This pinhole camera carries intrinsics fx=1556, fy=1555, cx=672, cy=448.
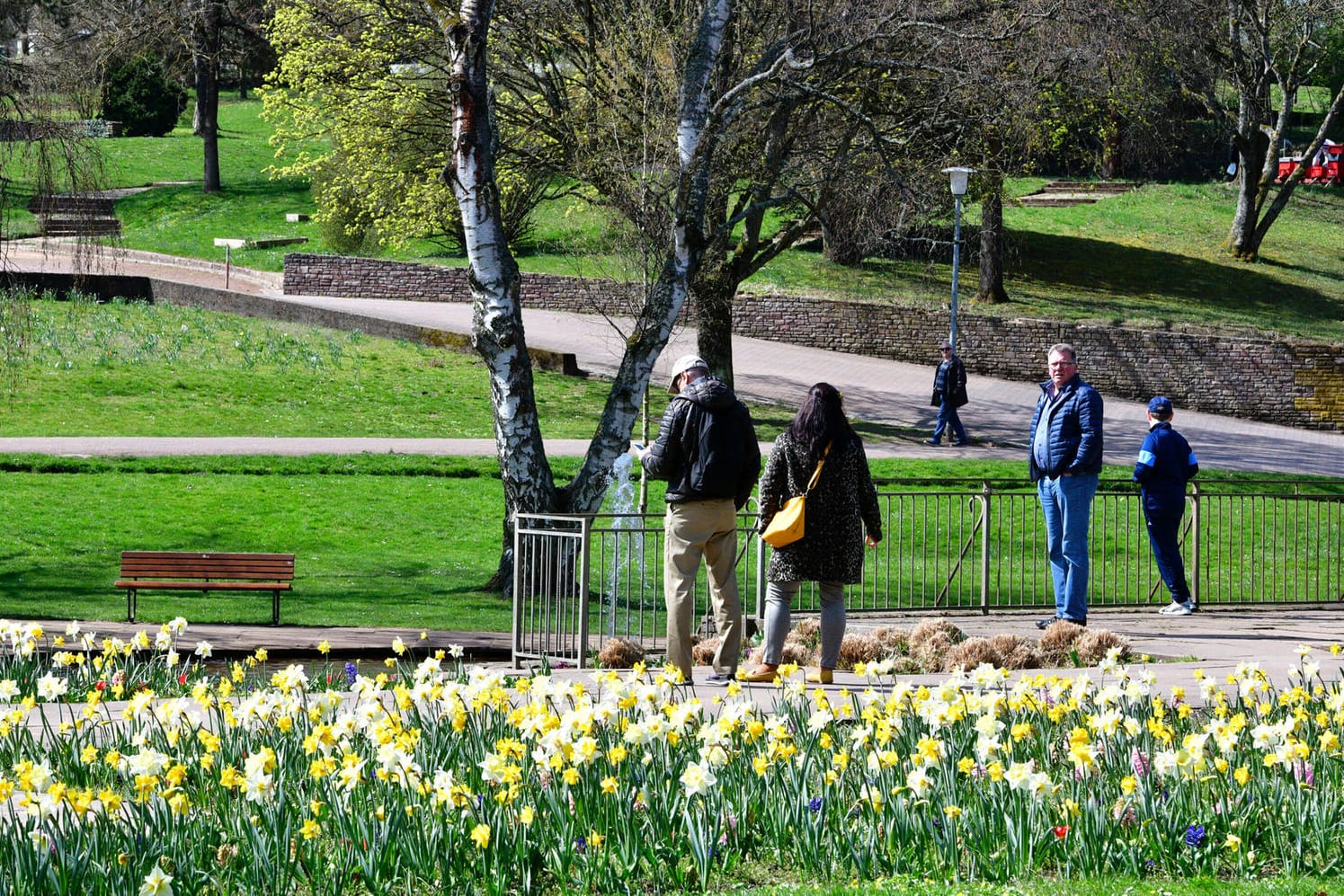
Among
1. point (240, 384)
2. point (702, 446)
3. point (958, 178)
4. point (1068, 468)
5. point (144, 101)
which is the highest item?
point (144, 101)

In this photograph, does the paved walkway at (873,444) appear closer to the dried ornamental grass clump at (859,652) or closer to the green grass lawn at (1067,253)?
the dried ornamental grass clump at (859,652)

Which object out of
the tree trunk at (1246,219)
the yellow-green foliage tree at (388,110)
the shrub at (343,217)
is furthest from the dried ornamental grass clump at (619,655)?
the tree trunk at (1246,219)

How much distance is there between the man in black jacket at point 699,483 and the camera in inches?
340

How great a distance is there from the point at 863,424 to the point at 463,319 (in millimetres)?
9996

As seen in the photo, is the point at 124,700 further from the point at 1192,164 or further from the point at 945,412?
the point at 1192,164

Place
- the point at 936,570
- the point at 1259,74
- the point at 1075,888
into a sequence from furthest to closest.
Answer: the point at 1259,74
the point at 936,570
the point at 1075,888

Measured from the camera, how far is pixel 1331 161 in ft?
172

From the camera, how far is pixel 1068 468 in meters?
11.0

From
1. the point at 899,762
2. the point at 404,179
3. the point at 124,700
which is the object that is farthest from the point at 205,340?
the point at 899,762

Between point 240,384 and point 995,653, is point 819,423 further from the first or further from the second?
point 240,384

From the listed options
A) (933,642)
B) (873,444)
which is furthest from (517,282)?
(873,444)

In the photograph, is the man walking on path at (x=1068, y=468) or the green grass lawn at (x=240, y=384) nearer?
the man walking on path at (x=1068, y=468)

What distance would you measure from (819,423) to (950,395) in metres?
17.2

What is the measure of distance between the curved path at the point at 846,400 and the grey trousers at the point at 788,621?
1309 centimetres
